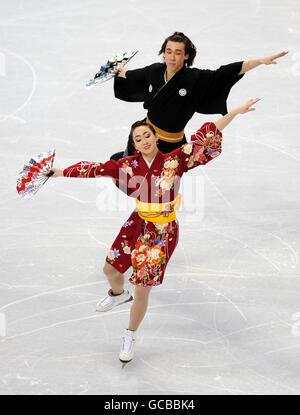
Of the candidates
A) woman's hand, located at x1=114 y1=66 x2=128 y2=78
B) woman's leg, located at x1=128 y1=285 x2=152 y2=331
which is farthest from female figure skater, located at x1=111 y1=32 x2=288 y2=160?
woman's leg, located at x1=128 y1=285 x2=152 y2=331

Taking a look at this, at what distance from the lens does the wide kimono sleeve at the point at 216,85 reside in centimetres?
404

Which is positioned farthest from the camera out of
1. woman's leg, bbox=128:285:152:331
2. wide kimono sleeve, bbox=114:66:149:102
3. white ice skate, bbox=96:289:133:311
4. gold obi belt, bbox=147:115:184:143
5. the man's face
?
wide kimono sleeve, bbox=114:66:149:102

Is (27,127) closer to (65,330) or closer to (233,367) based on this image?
(65,330)

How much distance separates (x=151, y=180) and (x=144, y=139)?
0.67 feet

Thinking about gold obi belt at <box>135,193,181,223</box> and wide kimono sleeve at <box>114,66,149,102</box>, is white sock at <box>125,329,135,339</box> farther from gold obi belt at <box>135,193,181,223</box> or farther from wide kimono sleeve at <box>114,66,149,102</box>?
wide kimono sleeve at <box>114,66,149,102</box>

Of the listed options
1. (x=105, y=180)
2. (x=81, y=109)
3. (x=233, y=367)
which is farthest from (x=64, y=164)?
(x=233, y=367)

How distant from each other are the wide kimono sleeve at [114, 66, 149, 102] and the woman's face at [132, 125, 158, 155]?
0.98 m

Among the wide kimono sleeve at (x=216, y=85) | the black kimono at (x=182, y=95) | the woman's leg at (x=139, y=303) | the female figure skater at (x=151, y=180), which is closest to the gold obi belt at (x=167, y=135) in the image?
the black kimono at (x=182, y=95)

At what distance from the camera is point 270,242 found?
15.1ft

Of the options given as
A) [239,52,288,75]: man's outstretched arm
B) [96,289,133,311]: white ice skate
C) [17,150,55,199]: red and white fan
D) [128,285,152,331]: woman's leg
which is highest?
[239,52,288,75]: man's outstretched arm

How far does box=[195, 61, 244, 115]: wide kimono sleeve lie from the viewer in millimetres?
4035

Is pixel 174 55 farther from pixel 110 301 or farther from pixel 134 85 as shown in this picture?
pixel 110 301

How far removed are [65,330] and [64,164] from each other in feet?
7.64
